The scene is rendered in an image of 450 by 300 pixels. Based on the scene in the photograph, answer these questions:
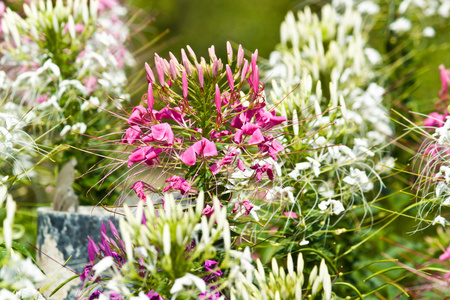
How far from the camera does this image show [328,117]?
915mm

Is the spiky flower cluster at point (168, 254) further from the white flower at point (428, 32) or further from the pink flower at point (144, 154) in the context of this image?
the white flower at point (428, 32)

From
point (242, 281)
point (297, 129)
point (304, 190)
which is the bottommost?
point (242, 281)

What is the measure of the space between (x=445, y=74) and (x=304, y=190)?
0.39 m

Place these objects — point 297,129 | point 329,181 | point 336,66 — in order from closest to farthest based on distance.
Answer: point 297,129 < point 329,181 < point 336,66

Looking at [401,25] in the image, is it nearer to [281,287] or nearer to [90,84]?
[90,84]

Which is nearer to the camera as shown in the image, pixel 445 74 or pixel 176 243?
pixel 176 243

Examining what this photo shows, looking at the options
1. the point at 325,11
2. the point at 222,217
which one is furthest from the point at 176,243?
the point at 325,11

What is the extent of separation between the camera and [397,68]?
1340mm

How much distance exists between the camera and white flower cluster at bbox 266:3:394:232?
2.82 feet

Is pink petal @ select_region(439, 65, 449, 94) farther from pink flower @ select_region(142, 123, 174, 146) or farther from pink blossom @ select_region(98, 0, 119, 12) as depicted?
pink blossom @ select_region(98, 0, 119, 12)

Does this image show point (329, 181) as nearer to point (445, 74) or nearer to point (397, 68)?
point (445, 74)

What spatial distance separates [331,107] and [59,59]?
22.0 inches

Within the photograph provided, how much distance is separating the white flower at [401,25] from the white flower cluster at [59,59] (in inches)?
30.6

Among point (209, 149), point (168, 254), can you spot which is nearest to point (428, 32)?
point (209, 149)
